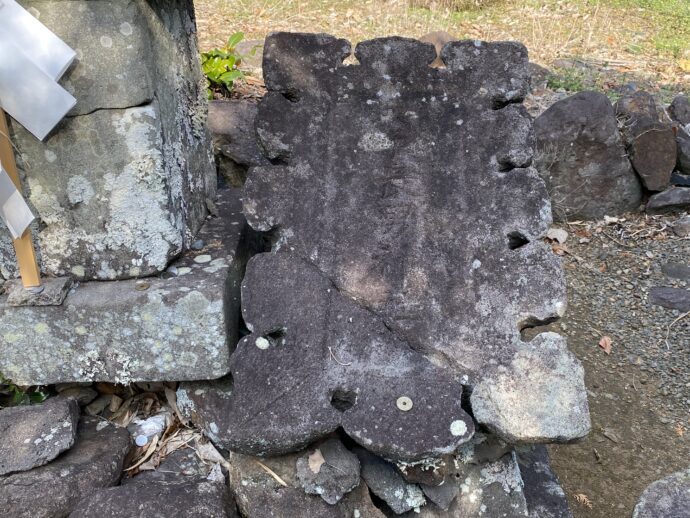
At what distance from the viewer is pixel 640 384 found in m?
3.18

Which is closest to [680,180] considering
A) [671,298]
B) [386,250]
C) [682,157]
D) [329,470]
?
[682,157]

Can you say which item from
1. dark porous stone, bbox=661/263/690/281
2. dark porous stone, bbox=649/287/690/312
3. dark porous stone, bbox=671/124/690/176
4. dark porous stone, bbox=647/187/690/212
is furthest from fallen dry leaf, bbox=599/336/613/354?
dark porous stone, bbox=671/124/690/176

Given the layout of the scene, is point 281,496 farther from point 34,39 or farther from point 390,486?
point 34,39

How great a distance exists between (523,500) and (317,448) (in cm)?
60

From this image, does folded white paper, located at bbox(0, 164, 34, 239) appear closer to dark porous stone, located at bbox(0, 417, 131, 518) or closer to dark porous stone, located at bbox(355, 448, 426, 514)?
dark porous stone, located at bbox(0, 417, 131, 518)

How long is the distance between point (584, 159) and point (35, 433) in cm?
358

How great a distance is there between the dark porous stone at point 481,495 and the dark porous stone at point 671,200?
10.3 feet

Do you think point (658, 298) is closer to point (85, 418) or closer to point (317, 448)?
point (317, 448)

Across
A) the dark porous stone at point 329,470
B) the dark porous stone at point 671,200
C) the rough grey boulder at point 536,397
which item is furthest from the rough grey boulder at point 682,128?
the dark porous stone at point 329,470

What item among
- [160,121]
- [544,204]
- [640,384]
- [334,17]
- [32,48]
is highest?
[32,48]

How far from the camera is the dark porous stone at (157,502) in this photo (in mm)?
1643

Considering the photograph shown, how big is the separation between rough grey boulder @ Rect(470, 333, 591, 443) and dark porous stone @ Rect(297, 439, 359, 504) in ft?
1.21

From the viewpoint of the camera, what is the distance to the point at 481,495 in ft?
5.70

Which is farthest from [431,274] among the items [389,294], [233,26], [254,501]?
[233,26]
